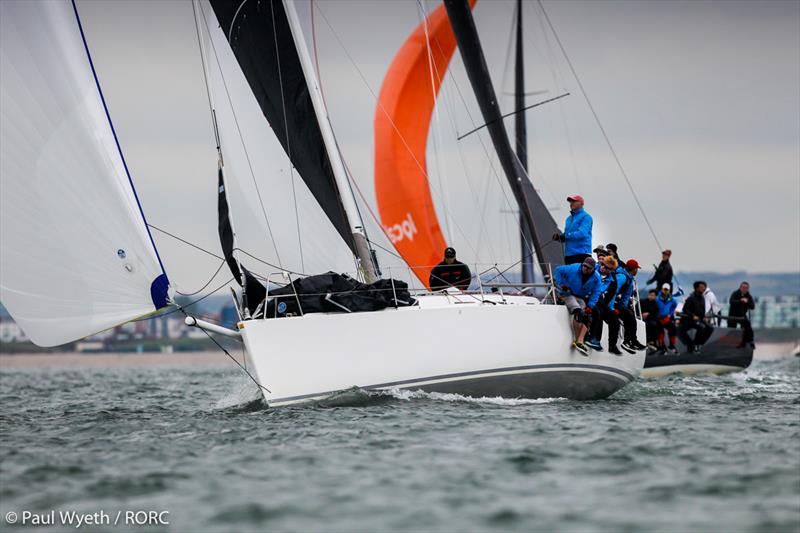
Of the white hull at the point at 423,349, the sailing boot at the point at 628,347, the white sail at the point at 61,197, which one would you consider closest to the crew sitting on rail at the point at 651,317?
the sailing boot at the point at 628,347

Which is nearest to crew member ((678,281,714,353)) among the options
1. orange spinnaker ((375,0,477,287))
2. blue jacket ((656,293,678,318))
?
blue jacket ((656,293,678,318))

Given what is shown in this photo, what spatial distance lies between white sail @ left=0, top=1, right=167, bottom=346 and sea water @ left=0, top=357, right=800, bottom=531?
1.06 meters

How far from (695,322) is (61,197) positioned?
511 inches

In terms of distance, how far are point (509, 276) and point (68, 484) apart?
7.16 m

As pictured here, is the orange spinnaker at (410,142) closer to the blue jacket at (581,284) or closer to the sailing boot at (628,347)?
the sailing boot at (628,347)

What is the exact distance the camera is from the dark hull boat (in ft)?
63.1

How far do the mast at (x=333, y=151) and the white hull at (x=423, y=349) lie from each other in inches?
45.6

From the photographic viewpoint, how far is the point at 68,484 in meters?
6.69

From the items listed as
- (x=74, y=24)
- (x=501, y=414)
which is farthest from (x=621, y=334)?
(x=74, y=24)

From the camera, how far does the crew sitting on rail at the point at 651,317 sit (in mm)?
18312

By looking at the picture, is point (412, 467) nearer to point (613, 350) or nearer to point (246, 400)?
point (246, 400)

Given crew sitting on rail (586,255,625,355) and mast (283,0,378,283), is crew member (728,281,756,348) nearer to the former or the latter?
crew sitting on rail (586,255,625,355)

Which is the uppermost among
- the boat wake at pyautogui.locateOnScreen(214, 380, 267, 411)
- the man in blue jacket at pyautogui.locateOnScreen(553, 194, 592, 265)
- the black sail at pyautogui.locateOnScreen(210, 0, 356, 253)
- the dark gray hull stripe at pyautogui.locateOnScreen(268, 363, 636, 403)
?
the black sail at pyautogui.locateOnScreen(210, 0, 356, 253)

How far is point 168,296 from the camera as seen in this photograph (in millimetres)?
9938
